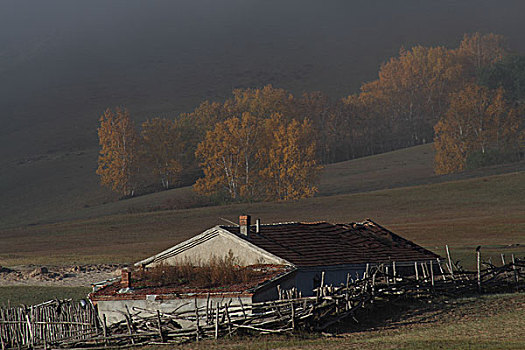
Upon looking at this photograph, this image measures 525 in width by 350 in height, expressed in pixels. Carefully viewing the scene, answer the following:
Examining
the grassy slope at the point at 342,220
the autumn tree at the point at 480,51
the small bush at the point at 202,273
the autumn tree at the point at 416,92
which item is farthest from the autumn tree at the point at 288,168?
the autumn tree at the point at 480,51

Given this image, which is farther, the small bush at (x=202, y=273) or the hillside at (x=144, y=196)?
the hillside at (x=144, y=196)

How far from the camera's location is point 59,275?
1843 inches

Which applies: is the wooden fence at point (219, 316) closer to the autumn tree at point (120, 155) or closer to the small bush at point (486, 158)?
the small bush at point (486, 158)

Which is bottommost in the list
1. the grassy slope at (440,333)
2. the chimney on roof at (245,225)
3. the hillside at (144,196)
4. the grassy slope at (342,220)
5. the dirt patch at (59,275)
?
the grassy slope at (440,333)

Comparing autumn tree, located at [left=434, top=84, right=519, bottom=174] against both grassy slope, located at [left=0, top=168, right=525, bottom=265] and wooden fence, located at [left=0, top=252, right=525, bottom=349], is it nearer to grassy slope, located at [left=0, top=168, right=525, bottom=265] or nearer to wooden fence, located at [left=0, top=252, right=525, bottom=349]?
grassy slope, located at [left=0, top=168, right=525, bottom=265]

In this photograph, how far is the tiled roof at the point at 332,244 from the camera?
104 feet

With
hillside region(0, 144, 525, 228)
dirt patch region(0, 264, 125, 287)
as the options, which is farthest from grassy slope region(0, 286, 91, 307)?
hillside region(0, 144, 525, 228)

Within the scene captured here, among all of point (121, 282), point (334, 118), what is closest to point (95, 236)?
point (121, 282)

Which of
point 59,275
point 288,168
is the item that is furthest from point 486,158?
point 59,275

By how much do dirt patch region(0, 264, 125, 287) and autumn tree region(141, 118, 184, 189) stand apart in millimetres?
67266

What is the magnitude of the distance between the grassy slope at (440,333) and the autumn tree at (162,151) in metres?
93.5

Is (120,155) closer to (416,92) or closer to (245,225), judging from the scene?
(416,92)

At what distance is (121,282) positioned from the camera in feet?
96.5

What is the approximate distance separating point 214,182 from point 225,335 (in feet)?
239
